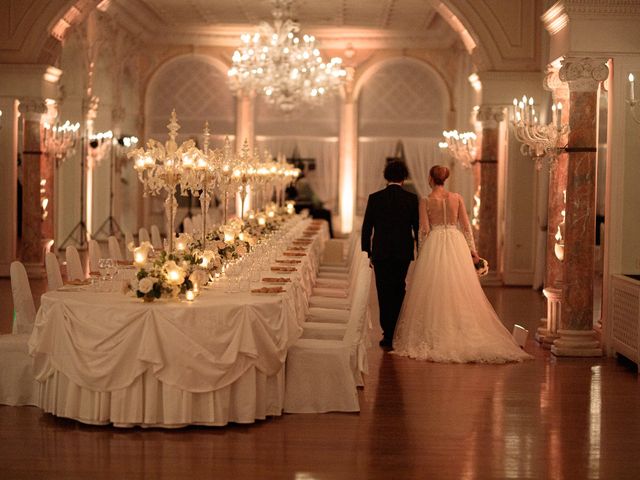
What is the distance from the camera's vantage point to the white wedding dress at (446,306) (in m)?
9.23

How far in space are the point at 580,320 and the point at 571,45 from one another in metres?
2.48

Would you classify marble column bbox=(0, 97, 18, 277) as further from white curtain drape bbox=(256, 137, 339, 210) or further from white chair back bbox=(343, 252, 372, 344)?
white curtain drape bbox=(256, 137, 339, 210)

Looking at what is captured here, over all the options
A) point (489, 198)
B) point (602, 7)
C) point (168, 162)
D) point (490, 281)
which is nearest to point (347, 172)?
point (489, 198)

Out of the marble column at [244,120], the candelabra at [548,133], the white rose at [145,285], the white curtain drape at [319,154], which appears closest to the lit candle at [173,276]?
the white rose at [145,285]

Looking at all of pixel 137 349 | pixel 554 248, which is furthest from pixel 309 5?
pixel 137 349

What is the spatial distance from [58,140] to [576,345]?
9715mm

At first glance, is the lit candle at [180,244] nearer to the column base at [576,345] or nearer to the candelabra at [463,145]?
the column base at [576,345]

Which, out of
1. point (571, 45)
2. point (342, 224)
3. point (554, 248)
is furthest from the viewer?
point (342, 224)

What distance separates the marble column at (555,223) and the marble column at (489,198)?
5382mm

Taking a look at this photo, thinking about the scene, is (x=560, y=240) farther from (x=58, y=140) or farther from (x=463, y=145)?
(x=58, y=140)

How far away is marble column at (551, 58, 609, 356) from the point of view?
956 centimetres

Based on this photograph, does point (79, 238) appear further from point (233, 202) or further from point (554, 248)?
point (554, 248)

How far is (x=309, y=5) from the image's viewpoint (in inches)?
816

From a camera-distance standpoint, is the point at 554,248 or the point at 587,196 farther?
the point at 554,248
